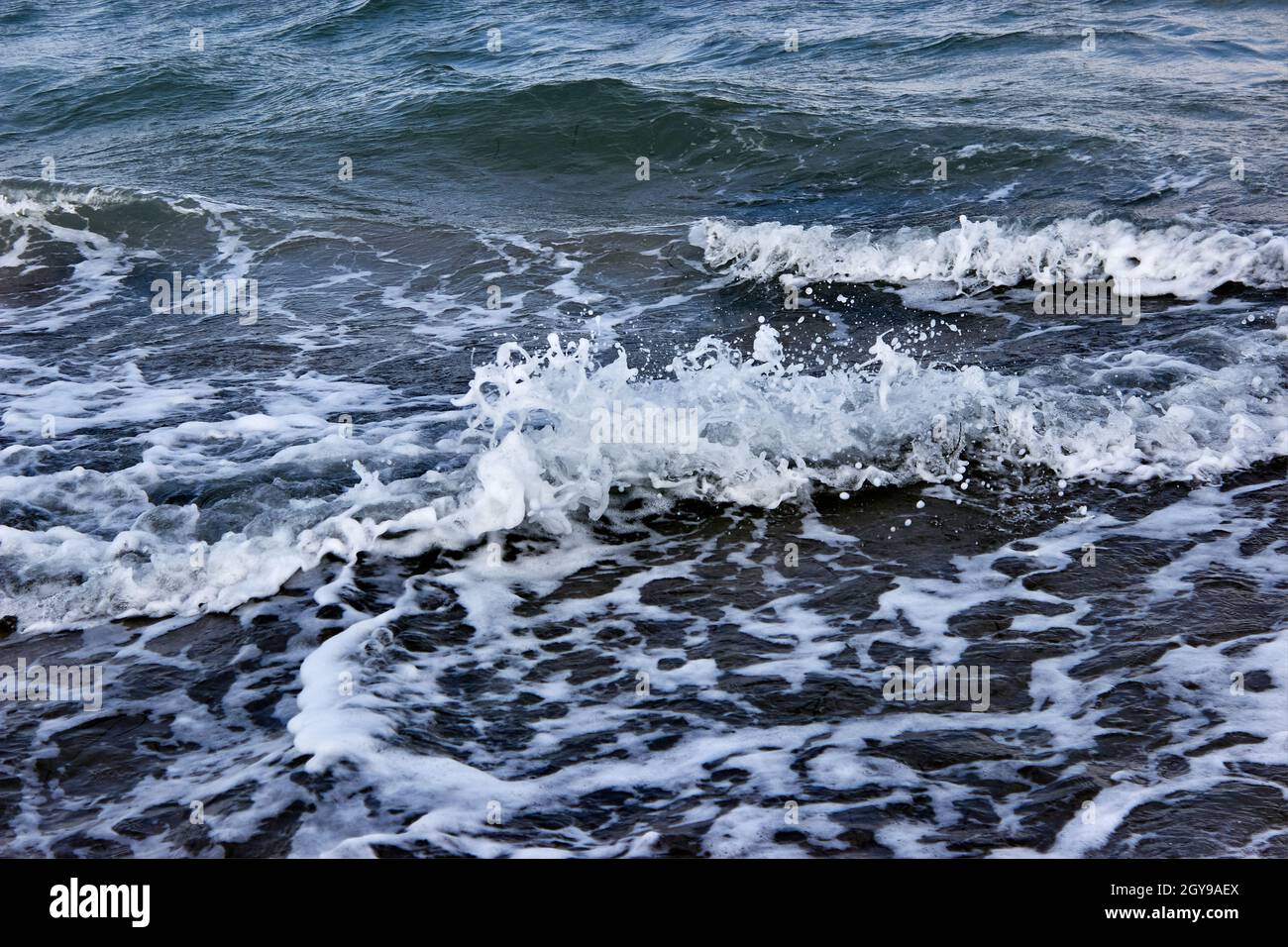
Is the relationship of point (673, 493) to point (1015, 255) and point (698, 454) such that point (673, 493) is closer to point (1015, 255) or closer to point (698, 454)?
point (698, 454)

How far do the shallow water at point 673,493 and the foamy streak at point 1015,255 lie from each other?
1.3 inches

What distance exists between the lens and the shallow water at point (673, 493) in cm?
340

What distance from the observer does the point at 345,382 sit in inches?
274

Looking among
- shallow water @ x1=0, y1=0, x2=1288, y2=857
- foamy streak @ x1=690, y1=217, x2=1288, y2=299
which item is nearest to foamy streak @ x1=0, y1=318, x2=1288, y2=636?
shallow water @ x1=0, y1=0, x2=1288, y2=857

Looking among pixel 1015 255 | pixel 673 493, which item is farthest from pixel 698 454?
pixel 1015 255

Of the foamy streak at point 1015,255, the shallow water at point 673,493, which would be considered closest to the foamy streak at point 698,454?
the shallow water at point 673,493

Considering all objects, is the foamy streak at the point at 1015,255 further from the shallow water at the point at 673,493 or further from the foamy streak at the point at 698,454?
the foamy streak at the point at 698,454

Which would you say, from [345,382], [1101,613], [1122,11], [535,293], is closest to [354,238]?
[535,293]

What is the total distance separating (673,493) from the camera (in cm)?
547

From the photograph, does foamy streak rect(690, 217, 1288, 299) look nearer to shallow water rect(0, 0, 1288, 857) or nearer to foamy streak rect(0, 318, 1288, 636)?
shallow water rect(0, 0, 1288, 857)

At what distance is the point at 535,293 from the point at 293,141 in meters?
6.23

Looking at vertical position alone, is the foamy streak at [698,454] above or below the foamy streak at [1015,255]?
below

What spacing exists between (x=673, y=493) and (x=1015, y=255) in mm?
4328

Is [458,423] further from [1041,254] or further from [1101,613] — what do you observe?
[1041,254]
